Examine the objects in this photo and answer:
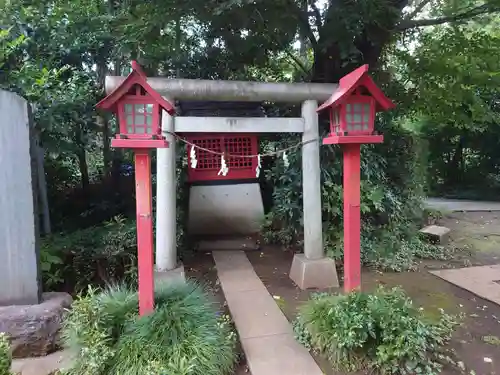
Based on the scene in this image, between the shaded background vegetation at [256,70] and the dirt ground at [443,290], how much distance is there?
488 mm

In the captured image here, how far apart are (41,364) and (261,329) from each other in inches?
83.3

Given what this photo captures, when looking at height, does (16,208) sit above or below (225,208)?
above

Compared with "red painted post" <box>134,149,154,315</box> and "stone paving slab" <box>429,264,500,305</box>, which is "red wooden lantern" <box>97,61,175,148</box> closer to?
"red painted post" <box>134,149,154,315</box>

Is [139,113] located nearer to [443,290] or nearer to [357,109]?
[357,109]

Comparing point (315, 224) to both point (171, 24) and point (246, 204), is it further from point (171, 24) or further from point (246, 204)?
point (171, 24)

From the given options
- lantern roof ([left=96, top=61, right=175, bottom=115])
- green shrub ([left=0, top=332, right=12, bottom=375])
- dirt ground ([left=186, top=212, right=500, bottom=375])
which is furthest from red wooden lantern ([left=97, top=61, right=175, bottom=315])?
dirt ground ([left=186, top=212, right=500, bottom=375])

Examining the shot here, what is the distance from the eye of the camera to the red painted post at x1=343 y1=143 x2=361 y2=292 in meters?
3.68

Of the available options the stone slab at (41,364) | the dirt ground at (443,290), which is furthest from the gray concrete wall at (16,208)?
the dirt ground at (443,290)

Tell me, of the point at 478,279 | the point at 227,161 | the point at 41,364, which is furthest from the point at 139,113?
the point at 478,279

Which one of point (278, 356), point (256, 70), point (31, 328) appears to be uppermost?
point (256, 70)

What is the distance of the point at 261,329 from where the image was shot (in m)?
3.63

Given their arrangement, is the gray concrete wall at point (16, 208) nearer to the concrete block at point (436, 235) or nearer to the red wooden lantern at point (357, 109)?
the red wooden lantern at point (357, 109)

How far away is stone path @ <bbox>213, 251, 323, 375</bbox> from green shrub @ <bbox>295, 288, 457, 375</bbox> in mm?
205

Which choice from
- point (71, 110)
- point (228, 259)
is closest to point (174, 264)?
point (228, 259)
